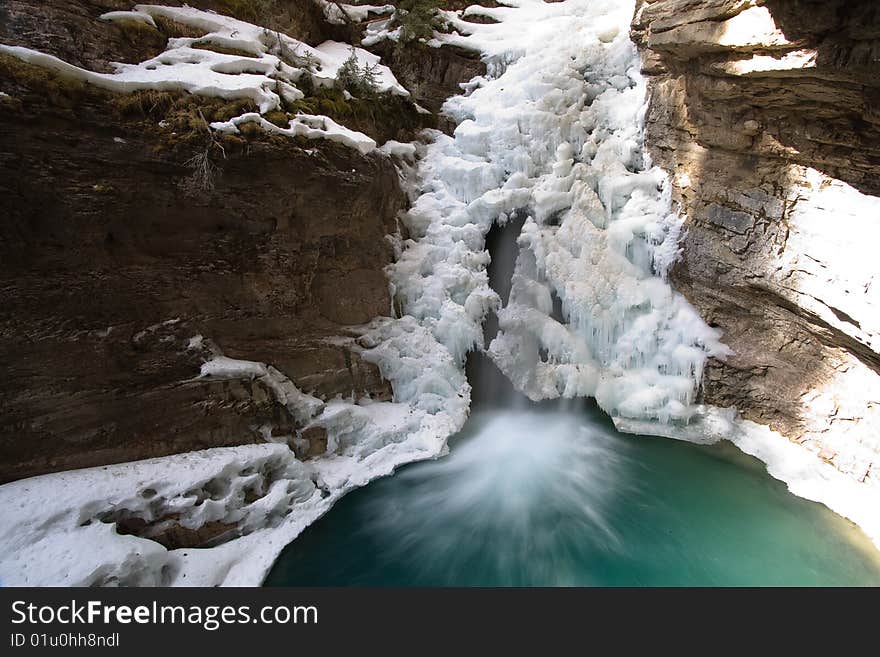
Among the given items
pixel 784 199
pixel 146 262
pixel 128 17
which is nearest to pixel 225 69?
pixel 128 17

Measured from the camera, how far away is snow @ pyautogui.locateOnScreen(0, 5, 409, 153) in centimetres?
580

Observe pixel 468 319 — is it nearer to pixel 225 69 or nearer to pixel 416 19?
pixel 225 69

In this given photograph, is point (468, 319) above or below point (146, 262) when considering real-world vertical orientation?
below

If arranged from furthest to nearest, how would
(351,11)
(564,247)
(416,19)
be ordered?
(351,11)
(416,19)
(564,247)

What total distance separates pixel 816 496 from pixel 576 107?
860 cm

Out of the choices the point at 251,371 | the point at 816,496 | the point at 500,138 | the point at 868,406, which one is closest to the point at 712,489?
the point at 816,496

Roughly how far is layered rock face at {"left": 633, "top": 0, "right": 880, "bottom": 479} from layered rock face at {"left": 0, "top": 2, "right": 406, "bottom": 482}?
19.8 feet

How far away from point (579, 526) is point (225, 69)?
8.84 meters

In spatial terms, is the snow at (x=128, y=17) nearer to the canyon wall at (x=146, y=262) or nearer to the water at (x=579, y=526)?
the canyon wall at (x=146, y=262)

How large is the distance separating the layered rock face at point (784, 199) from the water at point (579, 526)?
1404 millimetres

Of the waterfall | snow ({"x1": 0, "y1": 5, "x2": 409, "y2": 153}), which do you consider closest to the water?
the waterfall

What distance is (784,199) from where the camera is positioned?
22.1 feet

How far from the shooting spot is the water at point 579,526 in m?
5.37

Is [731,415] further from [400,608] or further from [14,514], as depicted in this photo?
[14,514]
